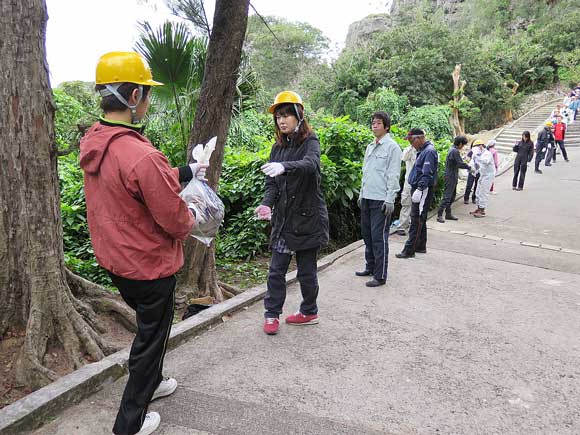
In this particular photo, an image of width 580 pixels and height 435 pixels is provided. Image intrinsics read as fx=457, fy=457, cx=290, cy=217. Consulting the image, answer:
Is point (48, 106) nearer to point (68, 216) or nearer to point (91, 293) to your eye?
point (91, 293)

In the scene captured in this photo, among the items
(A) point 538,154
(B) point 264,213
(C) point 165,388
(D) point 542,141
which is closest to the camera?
(C) point 165,388

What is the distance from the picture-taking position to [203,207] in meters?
2.65

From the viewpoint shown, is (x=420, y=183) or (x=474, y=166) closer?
(x=420, y=183)

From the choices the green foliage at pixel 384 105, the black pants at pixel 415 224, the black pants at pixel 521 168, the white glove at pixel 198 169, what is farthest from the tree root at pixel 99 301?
the green foliage at pixel 384 105

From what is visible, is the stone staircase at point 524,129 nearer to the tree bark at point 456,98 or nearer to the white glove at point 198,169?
the tree bark at point 456,98

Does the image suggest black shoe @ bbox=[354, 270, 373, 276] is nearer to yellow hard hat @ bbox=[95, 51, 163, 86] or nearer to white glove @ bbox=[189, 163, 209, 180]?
white glove @ bbox=[189, 163, 209, 180]

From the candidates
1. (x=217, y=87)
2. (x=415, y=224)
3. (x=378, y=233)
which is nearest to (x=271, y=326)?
(x=378, y=233)

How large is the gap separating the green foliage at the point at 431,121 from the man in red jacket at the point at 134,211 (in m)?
18.2

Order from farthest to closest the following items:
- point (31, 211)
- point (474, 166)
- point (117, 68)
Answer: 1. point (474, 166)
2. point (31, 211)
3. point (117, 68)

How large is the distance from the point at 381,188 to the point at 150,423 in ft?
11.1

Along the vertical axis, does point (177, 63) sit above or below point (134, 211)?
above

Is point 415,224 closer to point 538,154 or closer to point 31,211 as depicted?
point 31,211

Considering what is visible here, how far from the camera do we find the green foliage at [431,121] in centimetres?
1939

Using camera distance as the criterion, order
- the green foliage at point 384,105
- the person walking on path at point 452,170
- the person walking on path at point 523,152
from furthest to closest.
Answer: the green foliage at point 384,105 < the person walking on path at point 523,152 < the person walking on path at point 452,170
